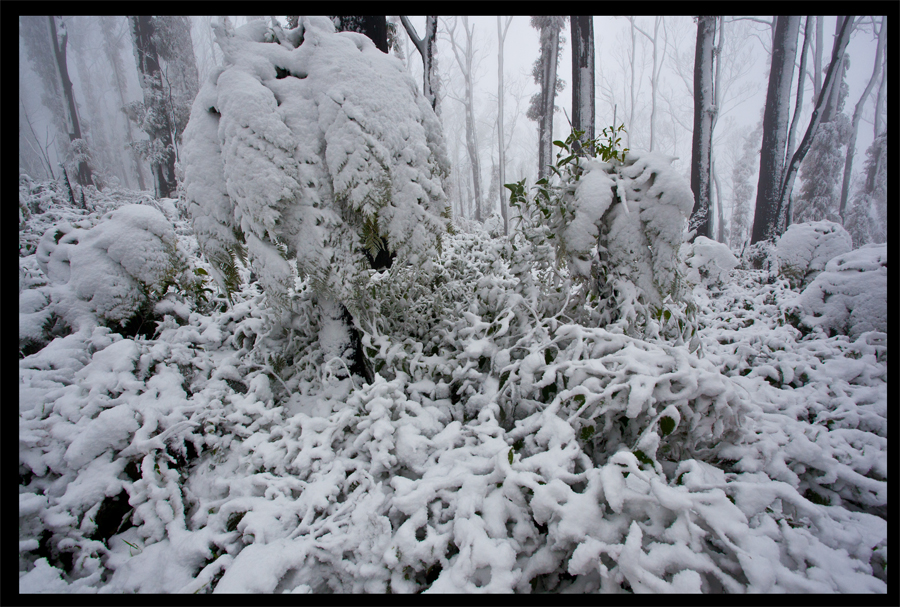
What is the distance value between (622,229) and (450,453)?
185 centimetres

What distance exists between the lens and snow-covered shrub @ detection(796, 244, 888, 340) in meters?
1.97

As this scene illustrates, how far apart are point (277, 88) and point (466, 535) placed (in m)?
2.67

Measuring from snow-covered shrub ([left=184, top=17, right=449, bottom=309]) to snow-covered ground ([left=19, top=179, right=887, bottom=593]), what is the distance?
48 centimetres

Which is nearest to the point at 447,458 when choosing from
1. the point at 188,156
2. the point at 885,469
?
the point at 885,469

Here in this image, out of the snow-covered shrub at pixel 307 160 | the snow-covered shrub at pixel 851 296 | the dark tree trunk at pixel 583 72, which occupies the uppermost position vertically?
the dark tree trunk at pixel 583 72

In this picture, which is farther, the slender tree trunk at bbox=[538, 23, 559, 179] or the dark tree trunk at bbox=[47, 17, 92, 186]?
the slender tree trunk at bbox=[538, 23, 559, 179]

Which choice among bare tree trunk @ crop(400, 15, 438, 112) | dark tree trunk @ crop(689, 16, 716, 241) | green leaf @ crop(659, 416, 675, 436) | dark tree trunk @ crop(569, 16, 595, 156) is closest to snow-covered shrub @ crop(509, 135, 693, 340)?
green leaf @ crop(659, 416, 675, 436)

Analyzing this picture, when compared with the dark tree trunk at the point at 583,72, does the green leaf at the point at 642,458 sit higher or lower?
lower

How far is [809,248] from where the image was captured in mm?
3570

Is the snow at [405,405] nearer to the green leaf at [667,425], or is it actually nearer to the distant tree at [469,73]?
the green leaf at [667,425]

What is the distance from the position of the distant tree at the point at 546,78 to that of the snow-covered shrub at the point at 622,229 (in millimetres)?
8829

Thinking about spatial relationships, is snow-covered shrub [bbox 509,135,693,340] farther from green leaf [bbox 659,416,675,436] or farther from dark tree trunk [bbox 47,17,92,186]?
dark tree trunk [bbox 47,17,92,186]

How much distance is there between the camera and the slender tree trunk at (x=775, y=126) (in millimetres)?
5676

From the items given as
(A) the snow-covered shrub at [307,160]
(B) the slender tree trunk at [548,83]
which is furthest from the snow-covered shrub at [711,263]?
(B) the slender tree trunk at [548,83]
